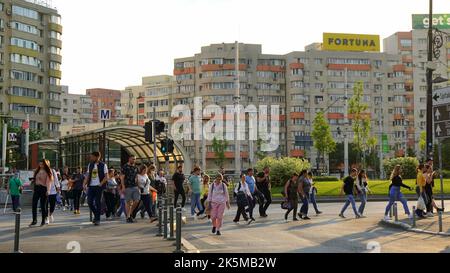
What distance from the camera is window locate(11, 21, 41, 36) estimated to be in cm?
9300

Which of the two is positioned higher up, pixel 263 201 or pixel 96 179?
pixel 96 179

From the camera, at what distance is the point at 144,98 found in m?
135

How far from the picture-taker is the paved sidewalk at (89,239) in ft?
37.9

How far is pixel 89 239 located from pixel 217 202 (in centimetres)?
361

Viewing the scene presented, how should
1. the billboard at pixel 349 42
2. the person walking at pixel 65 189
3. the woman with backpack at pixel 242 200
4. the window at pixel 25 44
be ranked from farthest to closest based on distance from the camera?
the billboard at pixel 349 42 < the window at pixel 25 44 < the person walking at pixel 65 189 < the woman with backpack at pixel 242 200

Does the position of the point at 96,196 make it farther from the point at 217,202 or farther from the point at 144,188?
the point at 217,202

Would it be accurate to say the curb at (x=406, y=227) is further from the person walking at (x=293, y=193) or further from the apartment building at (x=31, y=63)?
the apartment building at (x=31, y=63)

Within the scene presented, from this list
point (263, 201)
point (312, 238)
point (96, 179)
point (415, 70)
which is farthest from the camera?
point (415, 70)

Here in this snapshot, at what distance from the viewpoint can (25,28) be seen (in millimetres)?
95000

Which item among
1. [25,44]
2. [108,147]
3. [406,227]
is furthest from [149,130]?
[25,44]

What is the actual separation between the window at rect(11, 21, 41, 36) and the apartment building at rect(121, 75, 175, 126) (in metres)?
28.9

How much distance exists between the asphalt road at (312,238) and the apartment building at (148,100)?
334ft

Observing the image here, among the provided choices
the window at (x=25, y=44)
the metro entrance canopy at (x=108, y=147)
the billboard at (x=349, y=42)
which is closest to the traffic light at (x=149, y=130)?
the metro entrance canopy at (x=108, y=147)

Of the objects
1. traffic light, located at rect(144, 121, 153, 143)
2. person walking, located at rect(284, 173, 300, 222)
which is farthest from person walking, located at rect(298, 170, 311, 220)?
traffic light, located at rect(144, 121, 153, 143)
